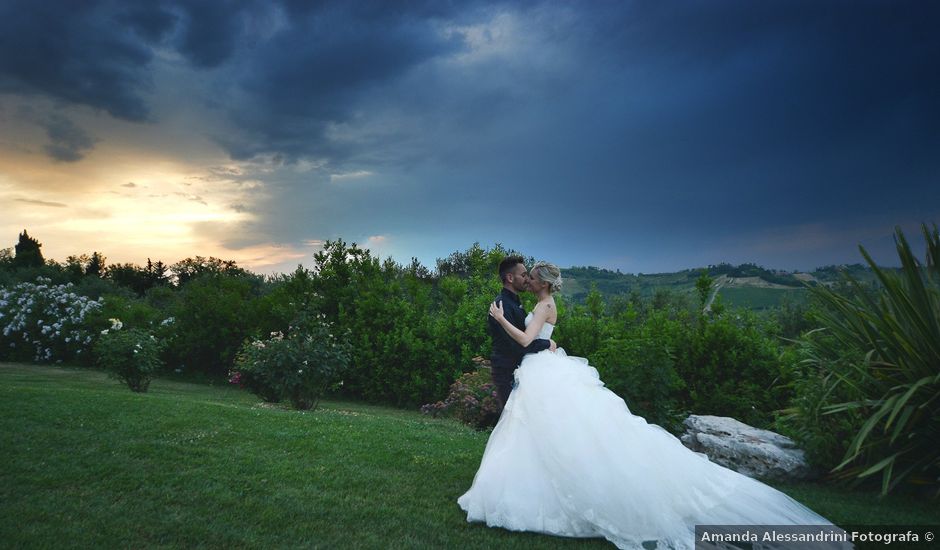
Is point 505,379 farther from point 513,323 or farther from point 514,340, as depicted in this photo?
point 513,323

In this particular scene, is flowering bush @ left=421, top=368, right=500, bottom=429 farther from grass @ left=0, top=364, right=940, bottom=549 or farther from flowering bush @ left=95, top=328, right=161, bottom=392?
flowering bush @ left=95, top=328, right=161, bottom=392

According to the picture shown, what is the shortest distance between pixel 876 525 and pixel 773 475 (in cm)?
165

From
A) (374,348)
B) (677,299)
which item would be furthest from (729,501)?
(677,299)

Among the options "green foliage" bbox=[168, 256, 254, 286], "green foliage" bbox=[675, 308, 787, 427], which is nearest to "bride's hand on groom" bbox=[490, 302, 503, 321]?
"green foliage" bbox=[675, 308, 787, 427]

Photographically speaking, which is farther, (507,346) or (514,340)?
(507,346)

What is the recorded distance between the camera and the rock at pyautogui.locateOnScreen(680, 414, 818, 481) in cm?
691

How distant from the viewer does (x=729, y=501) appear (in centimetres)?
471

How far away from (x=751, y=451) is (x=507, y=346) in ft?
12.1

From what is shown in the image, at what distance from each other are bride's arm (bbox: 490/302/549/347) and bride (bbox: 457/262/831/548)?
2cm

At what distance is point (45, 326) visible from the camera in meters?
18.9

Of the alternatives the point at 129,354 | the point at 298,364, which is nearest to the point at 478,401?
the point at 298,364

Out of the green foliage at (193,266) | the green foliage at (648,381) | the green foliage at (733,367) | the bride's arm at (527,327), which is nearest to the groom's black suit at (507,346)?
the bride's arm at (527,327)

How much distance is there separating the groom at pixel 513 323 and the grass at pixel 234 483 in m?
1.29

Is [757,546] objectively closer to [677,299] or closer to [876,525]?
[876,525]
